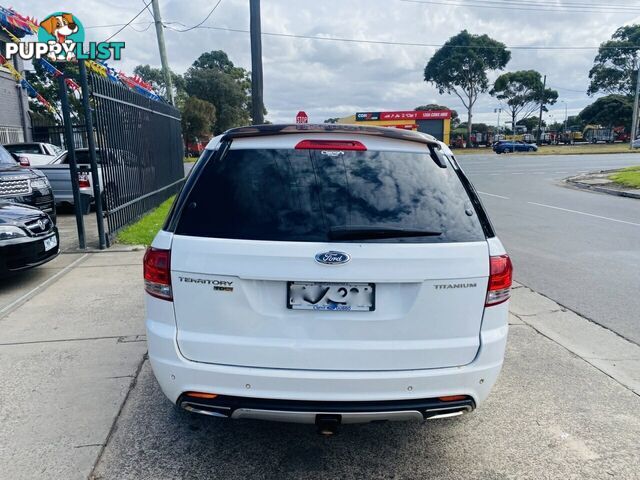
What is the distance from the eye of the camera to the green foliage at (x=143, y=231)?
322 inches

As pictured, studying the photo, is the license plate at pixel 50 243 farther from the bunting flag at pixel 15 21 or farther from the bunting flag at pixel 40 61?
the bunting flag at pixel 15 21

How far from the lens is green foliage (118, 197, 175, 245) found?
819 cm

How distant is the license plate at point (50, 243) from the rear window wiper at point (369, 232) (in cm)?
493

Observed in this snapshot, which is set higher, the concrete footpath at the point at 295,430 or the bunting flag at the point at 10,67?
the bunting flag at the point at 10,67

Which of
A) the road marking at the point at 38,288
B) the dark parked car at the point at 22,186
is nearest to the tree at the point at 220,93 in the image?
the dark parked car at the point at 22,186

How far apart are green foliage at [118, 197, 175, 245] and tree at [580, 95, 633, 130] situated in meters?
72.8

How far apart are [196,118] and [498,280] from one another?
1684 inches

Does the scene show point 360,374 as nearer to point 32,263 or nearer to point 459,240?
point 459,240

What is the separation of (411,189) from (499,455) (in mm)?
1652

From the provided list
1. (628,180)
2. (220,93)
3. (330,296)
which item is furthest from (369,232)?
(220,93)

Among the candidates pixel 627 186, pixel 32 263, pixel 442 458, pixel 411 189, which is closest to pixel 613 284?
pixel 442 458

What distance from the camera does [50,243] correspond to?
6.03 metres

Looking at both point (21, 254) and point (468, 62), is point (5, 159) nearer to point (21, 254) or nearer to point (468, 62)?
point (21, 254)

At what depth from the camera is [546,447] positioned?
288 cm
